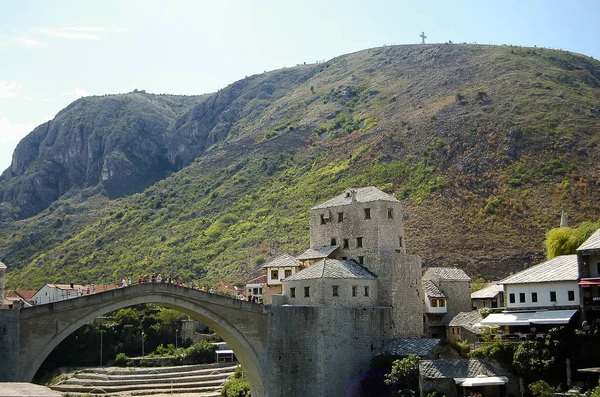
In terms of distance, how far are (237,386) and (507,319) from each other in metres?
20.2

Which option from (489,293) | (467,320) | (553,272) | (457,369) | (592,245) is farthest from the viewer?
(489,293)


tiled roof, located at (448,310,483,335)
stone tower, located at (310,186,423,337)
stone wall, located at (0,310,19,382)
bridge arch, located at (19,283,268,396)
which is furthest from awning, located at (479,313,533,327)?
stone wall, located at (0,310,19,382)

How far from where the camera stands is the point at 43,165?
173m

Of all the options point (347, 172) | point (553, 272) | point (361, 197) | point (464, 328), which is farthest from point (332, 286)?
point (347, 172)

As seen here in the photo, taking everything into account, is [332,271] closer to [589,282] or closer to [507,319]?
[507,319]

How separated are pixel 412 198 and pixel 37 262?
62242 millimetres

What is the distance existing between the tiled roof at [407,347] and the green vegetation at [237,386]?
10.3 metres

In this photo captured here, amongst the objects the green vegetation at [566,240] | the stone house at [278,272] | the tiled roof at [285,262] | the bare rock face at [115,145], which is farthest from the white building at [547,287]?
the bare rock face at [115,145]

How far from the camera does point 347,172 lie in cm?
10719

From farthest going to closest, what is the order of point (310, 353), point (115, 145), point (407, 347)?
point (115, 145), point (407, 347), point (310, 353)

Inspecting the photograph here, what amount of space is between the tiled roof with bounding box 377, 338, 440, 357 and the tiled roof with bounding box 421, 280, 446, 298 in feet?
27.3

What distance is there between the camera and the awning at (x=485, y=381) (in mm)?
44031

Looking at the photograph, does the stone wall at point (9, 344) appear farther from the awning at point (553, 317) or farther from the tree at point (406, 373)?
the awning at point (553, 317)

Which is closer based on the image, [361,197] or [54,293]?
[361,197]
